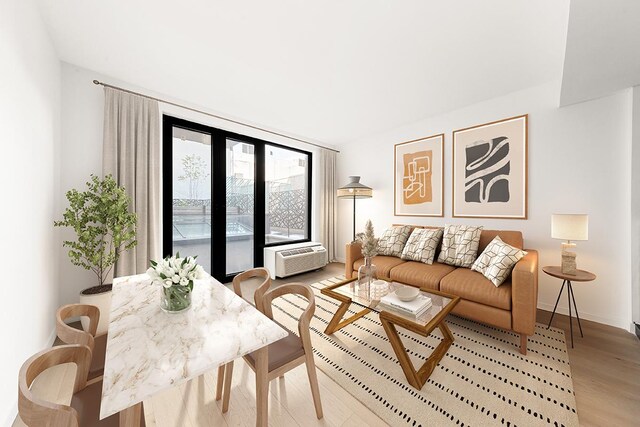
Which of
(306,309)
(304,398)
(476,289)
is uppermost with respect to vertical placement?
(306,309)

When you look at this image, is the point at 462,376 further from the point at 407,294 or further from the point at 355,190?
the point at 355,190

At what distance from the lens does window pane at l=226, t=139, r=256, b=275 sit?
375cm

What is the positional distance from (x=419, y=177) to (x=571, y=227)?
192 centimetres

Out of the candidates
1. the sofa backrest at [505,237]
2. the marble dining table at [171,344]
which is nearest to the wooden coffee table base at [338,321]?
the marble dining table at [171,344]

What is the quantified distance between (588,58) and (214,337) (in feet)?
10.8

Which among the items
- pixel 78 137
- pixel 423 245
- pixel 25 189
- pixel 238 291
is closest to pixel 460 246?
pixel 423 245

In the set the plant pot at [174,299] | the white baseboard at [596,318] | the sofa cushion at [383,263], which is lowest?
the white baseboard at [596,318]

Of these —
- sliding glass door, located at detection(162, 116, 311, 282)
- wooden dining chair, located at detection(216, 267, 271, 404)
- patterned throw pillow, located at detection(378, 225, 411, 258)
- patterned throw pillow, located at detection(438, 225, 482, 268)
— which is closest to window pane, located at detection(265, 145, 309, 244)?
sliding glass door, located at detection(162, 116, 311, 282)

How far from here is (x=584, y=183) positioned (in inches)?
98.1

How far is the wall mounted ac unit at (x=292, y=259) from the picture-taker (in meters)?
3.80

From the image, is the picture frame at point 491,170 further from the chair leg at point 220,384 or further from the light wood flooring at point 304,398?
the chair leg at point 220,384

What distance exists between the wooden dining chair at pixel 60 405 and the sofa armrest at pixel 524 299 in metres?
2.62

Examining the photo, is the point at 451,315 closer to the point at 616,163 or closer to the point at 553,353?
the point at 553,353

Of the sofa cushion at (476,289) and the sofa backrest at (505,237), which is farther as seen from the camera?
the sofa backrest at (505,237)
